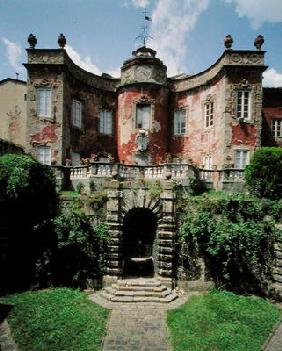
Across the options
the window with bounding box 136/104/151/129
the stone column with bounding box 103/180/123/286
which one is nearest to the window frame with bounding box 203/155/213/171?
the window with bounding box 136/104/151/129

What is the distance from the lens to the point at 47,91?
21.9m

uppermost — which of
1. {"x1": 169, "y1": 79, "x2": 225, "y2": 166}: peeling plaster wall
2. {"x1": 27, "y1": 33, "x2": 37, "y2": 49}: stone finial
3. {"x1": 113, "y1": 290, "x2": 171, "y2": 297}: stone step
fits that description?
{"x1": 27, "y1": 33, "x2": 37, "y2": 49}: stone finial

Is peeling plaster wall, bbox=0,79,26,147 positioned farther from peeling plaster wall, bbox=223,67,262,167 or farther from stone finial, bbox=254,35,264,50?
stone finial, bbox=254,35,264,50

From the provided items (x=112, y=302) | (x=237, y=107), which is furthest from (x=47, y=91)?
(x=112, y=302)

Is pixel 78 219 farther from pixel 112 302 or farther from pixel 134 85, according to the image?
pixel 134 85

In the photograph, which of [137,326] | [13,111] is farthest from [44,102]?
[137,326]

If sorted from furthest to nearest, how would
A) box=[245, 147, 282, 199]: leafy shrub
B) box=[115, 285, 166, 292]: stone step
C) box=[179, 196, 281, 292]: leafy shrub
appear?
box=[245, 147, 282, 199]: leafy shrub, box=[179, 196, 281, 292]: leafy shrub, box=[115, 285, 166, 292]: stone step

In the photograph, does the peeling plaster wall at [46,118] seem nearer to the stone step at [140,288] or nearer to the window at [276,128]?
the stone step at [140,288]

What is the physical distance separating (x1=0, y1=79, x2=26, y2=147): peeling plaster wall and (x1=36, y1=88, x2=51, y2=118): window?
13.3 feet

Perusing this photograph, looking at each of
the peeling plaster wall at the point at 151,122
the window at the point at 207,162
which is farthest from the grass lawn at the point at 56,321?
the window at the point at 207,162

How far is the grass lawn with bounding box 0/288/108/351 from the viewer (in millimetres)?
10094

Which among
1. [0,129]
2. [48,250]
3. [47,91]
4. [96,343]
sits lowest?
[96,343]

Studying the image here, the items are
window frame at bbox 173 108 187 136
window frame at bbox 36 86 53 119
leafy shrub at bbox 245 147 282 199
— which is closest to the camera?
leafy shrub at bbox 245 147 282 199

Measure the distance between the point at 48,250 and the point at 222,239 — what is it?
7797 millimetres
